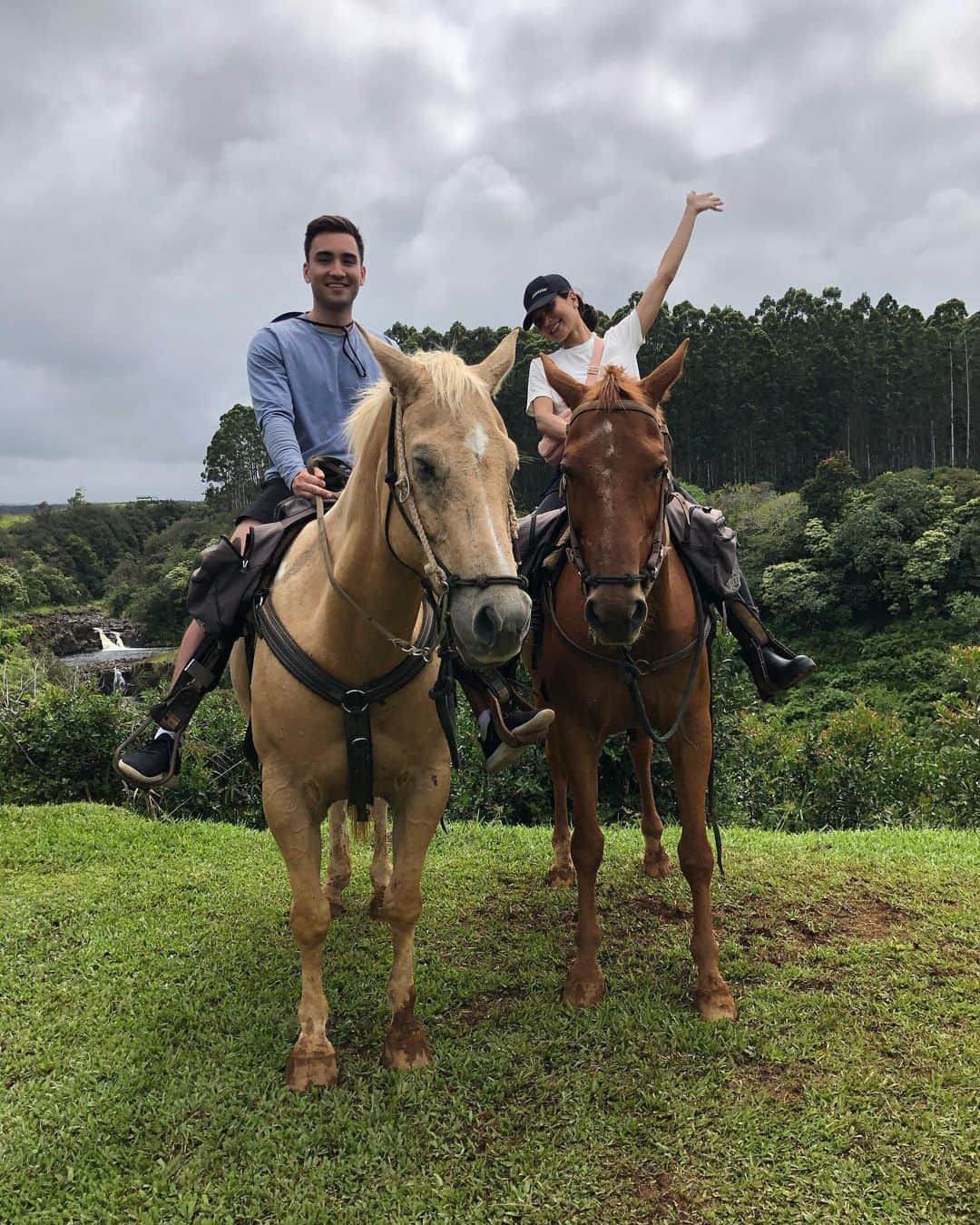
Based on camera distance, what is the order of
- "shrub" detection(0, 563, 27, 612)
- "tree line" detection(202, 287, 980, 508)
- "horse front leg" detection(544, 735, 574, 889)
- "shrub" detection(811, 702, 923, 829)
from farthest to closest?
"shrub" detection(0, 563, 27, 612)
"tree line" detection(202, 287, 980, 508)
"shrub" detection(811, 702, 923, 829)
"horse front leg" detection(544, 735, 574, 889)

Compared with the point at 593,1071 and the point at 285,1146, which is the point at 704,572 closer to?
the point at 593,1071

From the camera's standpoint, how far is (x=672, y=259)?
4305 millimetres

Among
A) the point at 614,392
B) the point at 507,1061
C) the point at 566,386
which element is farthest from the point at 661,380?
the point at 507,1061

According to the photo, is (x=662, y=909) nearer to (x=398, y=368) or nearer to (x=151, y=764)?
(x=151, y=764)

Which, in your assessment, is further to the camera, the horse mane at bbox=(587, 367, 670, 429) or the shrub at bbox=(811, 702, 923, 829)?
the shrub at bbox=(811, 702, 923, 829)

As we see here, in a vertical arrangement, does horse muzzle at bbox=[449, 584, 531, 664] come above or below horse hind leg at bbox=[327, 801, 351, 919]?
above

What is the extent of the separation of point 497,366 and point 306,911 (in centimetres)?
240

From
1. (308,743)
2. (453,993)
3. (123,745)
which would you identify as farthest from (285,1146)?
(123,745)

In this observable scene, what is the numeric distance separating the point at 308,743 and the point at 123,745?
63.2 inches

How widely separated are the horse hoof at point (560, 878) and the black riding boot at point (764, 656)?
194cm

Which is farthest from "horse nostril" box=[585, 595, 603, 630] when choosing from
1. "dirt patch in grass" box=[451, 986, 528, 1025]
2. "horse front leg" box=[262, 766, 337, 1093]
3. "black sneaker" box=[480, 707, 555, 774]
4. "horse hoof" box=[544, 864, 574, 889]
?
"horse hoof" box=[544, 864, 574, 889]

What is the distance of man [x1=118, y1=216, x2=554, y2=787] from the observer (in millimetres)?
3787

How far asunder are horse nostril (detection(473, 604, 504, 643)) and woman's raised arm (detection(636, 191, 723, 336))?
277 centimetres

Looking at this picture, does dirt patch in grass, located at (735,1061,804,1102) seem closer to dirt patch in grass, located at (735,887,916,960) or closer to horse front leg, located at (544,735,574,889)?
dirt patch in grass, located at (735,887,916,960)
